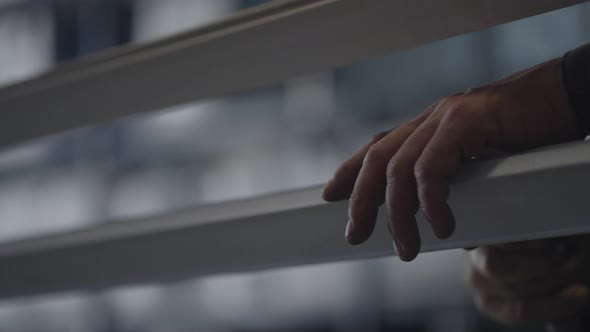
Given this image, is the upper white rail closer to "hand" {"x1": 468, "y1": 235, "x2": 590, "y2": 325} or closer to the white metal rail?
the white metal rail

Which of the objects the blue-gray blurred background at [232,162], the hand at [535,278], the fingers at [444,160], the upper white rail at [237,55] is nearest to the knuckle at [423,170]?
the fingers at [444,160]

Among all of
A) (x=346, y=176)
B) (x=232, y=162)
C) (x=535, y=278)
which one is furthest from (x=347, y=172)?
(x=232, y=162)

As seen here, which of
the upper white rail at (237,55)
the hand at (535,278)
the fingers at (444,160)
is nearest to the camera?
the fingers at (444,160)

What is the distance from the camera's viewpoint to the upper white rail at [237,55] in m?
0.46

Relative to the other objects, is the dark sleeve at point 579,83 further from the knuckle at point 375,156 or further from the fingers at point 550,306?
Answer: the fingers at point 550,306

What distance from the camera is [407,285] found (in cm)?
194

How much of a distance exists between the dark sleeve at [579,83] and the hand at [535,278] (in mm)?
271

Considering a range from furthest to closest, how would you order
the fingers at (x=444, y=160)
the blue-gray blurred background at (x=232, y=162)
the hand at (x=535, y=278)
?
the blue-gray blurred background at (x=232, y=162) < the hand at (x=535, y=278) < the fingers at (x=444, y=160)

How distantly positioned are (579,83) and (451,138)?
84 mm

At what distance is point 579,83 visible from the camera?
1.29ft

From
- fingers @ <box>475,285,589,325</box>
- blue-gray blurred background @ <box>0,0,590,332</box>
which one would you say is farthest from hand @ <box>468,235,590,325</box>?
blue-gray blurred background @ <box>0,0,590,332</box>

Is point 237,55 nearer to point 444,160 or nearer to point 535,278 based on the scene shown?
point 444,160

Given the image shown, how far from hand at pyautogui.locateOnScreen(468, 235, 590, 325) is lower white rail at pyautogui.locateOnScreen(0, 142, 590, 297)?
0.82ft

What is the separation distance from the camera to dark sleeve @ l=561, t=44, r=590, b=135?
393 millimetres
